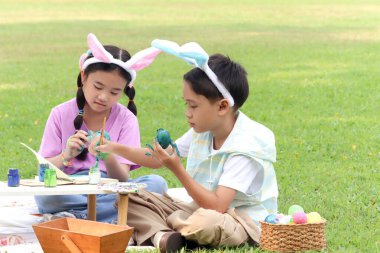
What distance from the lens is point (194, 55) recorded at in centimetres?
536

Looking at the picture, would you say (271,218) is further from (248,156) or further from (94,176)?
(94,176)

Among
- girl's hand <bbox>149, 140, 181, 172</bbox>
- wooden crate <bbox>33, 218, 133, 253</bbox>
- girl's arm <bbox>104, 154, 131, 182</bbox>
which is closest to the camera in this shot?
wooden crate <bbox>33, 218, 133, 253</bbox>

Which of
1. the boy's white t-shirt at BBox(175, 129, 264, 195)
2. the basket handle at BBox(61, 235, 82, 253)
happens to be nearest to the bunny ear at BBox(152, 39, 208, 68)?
the boy's white t-shirt at BBox(175, 129, 264, 195)

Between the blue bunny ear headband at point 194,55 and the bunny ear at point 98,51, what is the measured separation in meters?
0.38

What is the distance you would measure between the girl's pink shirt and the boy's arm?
0.28 metres

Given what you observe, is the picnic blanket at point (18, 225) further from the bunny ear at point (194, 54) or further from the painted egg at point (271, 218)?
the bunny ear at point (194, 54)

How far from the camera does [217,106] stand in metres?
5.49

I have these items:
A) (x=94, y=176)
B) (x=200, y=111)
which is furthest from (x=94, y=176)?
(x=200, y=111)

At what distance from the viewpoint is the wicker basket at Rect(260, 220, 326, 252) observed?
516 cm

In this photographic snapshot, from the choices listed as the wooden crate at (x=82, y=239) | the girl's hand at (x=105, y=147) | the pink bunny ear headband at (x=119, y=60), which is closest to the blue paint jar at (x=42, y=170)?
the girl's hand at (x=105, y=147)

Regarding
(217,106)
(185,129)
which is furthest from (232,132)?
(185,129)

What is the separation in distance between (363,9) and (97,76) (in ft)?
71.8

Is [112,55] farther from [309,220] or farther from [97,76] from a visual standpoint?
[309,220]

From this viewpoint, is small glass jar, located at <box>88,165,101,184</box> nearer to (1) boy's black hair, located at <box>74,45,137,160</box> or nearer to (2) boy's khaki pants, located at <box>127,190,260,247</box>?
(2) boy's khaki pants, located at <box>127,190,260,247</box>
